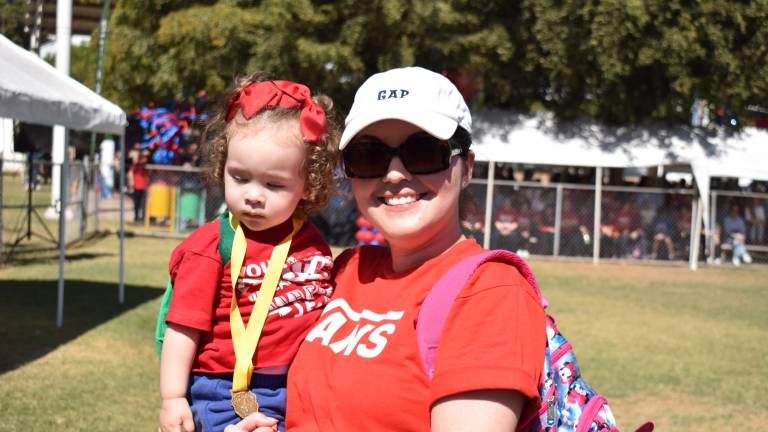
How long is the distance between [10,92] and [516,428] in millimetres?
6846

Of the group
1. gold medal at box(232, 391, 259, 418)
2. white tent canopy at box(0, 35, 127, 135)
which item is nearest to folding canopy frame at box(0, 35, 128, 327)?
white tent canopy at box(0, 35, 127, 135)

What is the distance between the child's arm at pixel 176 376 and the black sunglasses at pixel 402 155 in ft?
2.52

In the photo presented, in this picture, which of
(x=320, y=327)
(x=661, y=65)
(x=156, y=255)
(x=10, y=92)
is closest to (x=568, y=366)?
(x=320, y=327)

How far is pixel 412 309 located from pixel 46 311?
9.50 m

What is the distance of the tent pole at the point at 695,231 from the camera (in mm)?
20812

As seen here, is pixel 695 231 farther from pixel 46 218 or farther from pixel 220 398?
pixel 220 398

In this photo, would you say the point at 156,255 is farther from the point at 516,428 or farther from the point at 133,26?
the point at 516,428

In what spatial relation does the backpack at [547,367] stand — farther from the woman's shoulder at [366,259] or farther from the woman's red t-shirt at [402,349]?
the woman's shoulder at [366,259]

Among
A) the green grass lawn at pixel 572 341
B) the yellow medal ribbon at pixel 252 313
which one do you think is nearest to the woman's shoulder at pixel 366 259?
the yellow medal ribbon at pixel 252 313

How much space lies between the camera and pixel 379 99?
2.32 meters

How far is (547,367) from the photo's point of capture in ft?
6.94

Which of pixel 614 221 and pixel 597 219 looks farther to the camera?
pixel 614 221

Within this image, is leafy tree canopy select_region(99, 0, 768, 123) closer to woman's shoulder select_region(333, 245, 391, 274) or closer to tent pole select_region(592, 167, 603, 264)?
tent pole select_region(592, 167, 603, 264)

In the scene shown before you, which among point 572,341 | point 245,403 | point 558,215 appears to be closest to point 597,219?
point 558,215
